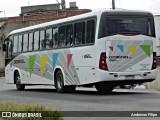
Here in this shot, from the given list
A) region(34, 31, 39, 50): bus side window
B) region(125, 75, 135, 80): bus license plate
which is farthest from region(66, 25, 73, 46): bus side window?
region(34, 31, 39, 50): bus side window

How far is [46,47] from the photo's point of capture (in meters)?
22.1

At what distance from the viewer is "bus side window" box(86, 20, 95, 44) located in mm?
18375

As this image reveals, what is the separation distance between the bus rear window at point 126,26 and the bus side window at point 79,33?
50.8 inches

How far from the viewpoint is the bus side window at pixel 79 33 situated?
62.5ft

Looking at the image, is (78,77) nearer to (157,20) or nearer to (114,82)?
(114,82)

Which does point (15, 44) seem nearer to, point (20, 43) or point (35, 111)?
point (20, 43)

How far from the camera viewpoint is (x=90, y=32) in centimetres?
1850

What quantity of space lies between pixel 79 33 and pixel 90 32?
919 millimetres

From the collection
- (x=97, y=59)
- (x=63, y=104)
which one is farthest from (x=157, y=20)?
(x=63, y=104)

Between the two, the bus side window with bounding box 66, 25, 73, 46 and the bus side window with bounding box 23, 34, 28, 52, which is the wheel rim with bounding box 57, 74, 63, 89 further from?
the bus side window with bounding box 23, 34, 28, 52

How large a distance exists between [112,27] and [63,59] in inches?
128

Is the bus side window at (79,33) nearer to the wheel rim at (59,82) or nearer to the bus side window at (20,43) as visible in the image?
the wheel rim at (59,82)

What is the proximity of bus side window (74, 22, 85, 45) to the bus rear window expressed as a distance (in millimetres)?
1290

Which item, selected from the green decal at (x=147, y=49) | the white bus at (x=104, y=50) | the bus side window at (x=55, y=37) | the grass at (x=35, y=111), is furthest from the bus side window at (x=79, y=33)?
the grass at (x=35, y=111)
